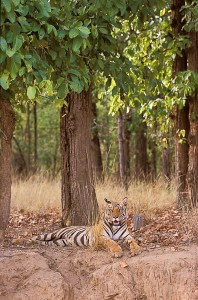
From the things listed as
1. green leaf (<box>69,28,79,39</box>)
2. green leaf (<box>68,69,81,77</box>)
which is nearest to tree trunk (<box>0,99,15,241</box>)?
green leaf (<box>68,69,81,77</box>)

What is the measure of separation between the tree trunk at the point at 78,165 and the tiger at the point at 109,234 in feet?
2.59

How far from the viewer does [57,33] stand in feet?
20.4

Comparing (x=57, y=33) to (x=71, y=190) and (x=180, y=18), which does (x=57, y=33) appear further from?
(x=180, y=18)

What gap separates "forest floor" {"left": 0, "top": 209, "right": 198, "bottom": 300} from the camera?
6887mm

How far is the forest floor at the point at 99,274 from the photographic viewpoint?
6.89 m

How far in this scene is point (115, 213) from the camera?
7535 millimetres

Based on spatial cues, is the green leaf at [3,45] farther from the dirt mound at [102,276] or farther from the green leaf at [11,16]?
the dirt mound at [102,276]

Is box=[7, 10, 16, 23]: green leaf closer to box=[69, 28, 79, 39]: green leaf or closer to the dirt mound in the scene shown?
box=[69, 28, 79, 39]: green leaf

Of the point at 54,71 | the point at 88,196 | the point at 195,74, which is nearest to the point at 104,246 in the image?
the point at 88,196

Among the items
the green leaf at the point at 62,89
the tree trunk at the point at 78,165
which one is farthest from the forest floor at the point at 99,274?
the green leaf at the point at 62,89

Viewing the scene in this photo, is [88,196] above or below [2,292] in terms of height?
above

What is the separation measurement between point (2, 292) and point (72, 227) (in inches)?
62.7

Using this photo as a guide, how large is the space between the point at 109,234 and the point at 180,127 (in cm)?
423

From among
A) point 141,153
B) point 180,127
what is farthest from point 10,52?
point 141,153
